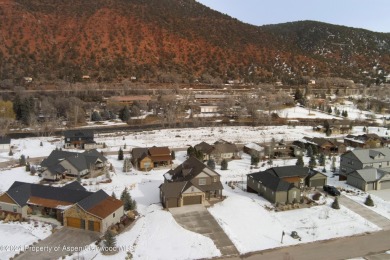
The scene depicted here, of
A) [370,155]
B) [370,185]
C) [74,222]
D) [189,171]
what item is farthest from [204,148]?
[74,222]

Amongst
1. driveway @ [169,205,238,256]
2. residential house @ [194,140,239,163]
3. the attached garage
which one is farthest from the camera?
residential house @ [194,140,239,163]

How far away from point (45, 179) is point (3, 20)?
95580 millimetres

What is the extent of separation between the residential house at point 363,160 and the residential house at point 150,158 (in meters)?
17.1

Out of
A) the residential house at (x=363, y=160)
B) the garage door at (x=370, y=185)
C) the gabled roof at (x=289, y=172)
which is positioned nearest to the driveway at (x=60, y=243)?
the gabled roof at (x=289, y=172)

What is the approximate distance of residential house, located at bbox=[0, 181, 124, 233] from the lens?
2345 cm

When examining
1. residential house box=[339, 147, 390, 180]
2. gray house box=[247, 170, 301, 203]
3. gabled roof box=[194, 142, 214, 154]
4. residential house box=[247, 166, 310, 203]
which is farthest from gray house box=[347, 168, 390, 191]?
gabled roof box=[194, 142, 214, 154]

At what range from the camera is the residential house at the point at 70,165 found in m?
33.3

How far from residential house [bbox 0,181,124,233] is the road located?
28.0 ft

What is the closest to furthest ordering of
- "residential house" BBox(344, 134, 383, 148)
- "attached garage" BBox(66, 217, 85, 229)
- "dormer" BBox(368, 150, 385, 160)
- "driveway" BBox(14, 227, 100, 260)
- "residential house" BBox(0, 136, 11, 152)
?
"driveway" BBox(14, 227, 100, 260), "attached garage" BBox(66, 217, 85, 229), "dormer" BBox(368, 150, 385, 160), "residential house" BBox(0, 136, 11, 152), "residential house" BBox(344, 134, 383, 148)

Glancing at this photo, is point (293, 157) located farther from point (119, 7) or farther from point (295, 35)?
point (295, 35)

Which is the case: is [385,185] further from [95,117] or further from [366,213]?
[95,117]

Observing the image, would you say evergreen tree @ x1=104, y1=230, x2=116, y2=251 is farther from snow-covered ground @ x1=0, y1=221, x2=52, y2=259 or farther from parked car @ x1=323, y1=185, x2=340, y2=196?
parked car @ x1=323, y1=185, x2=340, y2=196

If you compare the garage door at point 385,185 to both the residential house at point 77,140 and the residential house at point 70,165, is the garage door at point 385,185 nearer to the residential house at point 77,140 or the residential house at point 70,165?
the residential house at point 70,165

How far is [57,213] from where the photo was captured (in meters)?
24.9
